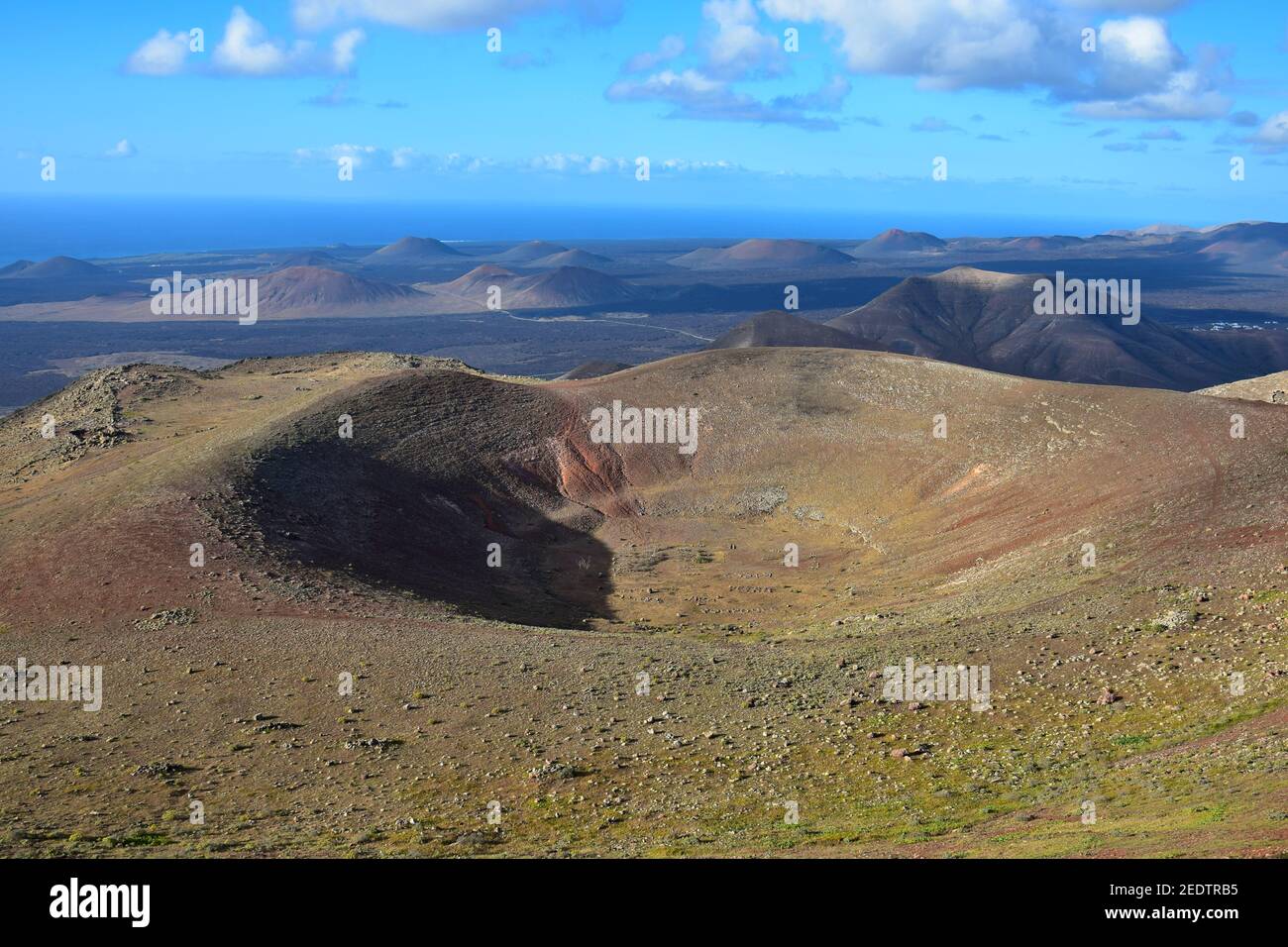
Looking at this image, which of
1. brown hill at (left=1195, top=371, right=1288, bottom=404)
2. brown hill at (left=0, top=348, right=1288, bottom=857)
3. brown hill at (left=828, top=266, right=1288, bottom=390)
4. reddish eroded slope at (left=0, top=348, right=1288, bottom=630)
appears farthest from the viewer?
brown hill at (left=828, top=266, right=1288, bottom=390)

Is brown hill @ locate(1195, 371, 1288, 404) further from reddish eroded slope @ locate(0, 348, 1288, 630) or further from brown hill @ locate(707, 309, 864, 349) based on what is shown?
brown hill @ locate(707, 309, 864, 349)

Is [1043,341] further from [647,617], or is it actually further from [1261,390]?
[647,617]

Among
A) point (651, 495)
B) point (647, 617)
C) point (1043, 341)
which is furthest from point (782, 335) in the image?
point (647, 617)

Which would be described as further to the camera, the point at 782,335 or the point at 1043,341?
the point at 1043,341

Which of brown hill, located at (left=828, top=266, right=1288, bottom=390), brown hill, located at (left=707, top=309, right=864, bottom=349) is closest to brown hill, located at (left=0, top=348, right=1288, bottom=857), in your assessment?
brown hill, located at (left=707, top=309, right=864, bottom=349)

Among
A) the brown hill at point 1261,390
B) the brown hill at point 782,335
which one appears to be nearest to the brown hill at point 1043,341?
the brown hill at point 782,335

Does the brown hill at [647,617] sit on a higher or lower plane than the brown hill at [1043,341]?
lower

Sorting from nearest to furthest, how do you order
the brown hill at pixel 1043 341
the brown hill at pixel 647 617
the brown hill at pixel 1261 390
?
the brown hill at pixel 647 617
the brown hill at pixel 1261 390
the brown hill at pixel 1043 341

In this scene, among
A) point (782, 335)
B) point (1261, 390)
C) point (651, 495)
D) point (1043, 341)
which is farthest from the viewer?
point (1043, 341)

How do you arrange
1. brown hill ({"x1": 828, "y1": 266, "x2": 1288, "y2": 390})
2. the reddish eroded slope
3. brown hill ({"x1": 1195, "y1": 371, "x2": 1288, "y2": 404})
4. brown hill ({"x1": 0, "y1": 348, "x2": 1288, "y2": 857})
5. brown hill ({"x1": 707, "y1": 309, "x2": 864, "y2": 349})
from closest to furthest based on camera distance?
brown hill ({"x1": 0, "y1": 348, "x2": 1288, "y2": 857})
the reddish eroded slope
brown hill ({"x1": 1195, "y1": 371, "x2": 1288, "y2": 404})
brown hill ({"x1": 707, "y1": 309, "x2": 864, "y2": 349})
brown hill ({"x1": 828, "y1": 266, "x2": 1288, "y2": 390})

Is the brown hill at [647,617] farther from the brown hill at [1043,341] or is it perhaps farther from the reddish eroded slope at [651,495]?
the brown hill at [1043,341]

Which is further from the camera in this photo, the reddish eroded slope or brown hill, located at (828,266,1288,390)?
brown hill, located at (828,266,1288,390)
